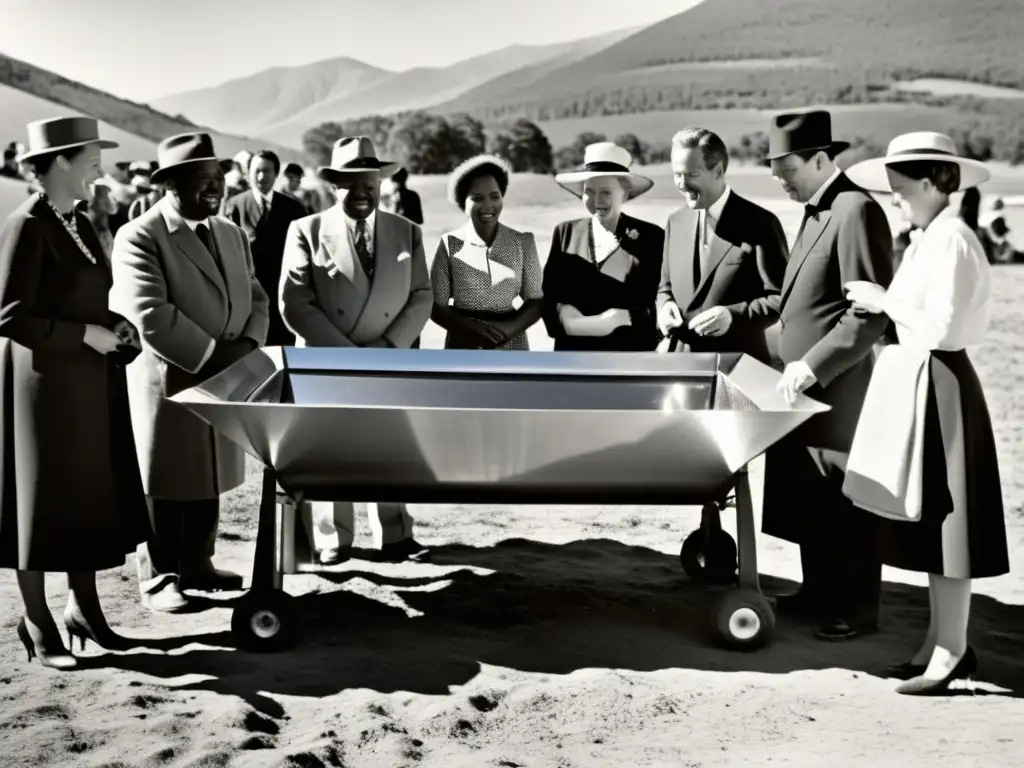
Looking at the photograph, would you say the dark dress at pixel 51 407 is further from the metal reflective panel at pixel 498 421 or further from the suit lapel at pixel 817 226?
the suit lapel at pixel 817 226

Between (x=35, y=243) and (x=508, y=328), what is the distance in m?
1.82

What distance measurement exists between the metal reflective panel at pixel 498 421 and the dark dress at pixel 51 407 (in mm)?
457

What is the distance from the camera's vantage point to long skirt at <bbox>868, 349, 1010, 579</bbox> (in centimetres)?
323

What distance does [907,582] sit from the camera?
458 centimetres

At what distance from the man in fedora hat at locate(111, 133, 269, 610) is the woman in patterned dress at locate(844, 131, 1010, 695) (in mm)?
2318

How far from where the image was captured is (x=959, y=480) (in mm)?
3244

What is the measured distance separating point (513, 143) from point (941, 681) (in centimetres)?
2194

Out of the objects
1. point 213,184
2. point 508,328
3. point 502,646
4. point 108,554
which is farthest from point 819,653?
point 213,184

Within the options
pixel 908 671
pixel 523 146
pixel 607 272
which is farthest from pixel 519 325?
pixel 523 146

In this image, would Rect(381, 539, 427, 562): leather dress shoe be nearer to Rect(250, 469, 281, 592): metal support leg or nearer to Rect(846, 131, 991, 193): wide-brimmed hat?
Rect(250, 469, 281, 592): metal support leg

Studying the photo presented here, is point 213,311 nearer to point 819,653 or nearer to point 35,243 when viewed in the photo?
point 35,243

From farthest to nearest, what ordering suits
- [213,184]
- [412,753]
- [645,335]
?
[645,335] → [213,184] → [412,753]

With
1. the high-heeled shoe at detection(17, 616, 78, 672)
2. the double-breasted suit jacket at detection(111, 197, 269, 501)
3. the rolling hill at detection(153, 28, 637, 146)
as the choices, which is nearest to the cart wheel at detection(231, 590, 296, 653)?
the high-heeled shoe at detection(17, 616, 78, 672)

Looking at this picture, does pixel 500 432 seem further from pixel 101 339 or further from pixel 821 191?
pixel 821 191
